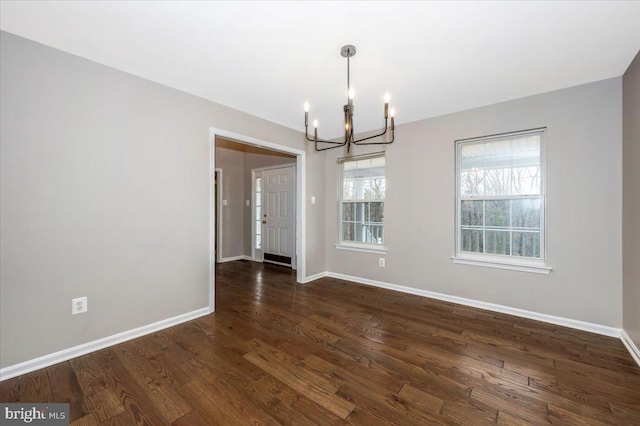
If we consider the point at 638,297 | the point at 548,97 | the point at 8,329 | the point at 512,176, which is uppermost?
the point at 548,97

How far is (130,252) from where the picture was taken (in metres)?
2.46

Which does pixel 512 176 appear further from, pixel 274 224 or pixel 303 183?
pixel 274 224

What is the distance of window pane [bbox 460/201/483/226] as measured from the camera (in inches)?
131

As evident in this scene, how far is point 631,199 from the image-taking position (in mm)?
2279

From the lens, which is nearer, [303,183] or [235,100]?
[235,100]

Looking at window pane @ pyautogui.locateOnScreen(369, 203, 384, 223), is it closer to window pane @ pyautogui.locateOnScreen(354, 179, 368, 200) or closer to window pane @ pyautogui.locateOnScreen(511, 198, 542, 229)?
window pane @ pyautogui.locateOnScreen(354, 179, 368, 200)

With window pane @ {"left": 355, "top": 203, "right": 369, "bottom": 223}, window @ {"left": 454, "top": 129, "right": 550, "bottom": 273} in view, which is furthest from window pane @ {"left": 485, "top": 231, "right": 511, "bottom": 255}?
window pane @ {"left": 355, "top": 203, "right": 369, "bottom": 223}

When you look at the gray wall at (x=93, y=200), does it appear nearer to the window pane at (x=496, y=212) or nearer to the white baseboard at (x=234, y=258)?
the white baseboard at (x=234, y=258)

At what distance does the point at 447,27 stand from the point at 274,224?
448 cm

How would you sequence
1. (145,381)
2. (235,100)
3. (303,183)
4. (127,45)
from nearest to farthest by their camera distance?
(145,381) → (127,45) → (235,100) → (303,183)

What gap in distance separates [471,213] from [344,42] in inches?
99.2

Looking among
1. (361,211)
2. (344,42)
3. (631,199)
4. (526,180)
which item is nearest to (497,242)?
(526,180)

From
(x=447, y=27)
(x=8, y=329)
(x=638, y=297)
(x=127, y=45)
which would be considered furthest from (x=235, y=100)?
(x=638, y=297)

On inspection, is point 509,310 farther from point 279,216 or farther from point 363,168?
point 279,216
